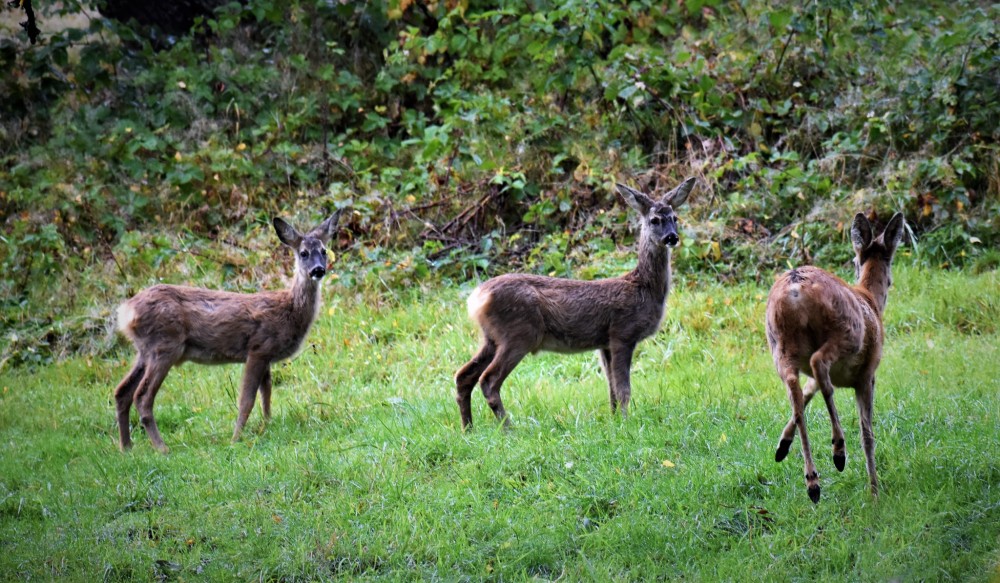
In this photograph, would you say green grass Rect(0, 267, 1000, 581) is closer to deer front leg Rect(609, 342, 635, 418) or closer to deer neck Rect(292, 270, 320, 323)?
deer front leg Rect(609, 342, 635, 418)

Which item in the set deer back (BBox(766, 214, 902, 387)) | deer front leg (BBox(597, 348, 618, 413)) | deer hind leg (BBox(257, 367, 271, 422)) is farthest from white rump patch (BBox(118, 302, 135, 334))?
deer back (BBox(766, 214, 902, 387))

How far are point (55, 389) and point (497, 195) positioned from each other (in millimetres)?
5105

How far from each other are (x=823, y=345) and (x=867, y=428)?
1.70 feet

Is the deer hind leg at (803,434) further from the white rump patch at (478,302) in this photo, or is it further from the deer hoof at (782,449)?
the white rump patch at (478,302)

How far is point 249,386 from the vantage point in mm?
7715

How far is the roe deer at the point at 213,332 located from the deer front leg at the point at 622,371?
8.07 ft

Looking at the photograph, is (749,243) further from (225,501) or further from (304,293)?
(225,501)

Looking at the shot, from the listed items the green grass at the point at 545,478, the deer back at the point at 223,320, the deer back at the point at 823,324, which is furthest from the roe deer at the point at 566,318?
the deer back at the point at 823,324

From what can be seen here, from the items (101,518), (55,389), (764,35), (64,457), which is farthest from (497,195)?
(101,518)

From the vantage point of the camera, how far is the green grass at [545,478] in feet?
16.5

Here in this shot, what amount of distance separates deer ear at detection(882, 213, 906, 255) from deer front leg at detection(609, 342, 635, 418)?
6.42 feet

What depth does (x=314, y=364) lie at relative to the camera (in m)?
9.43

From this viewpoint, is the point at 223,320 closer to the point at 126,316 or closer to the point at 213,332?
the point at 213,332

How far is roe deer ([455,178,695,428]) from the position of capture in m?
7.00
